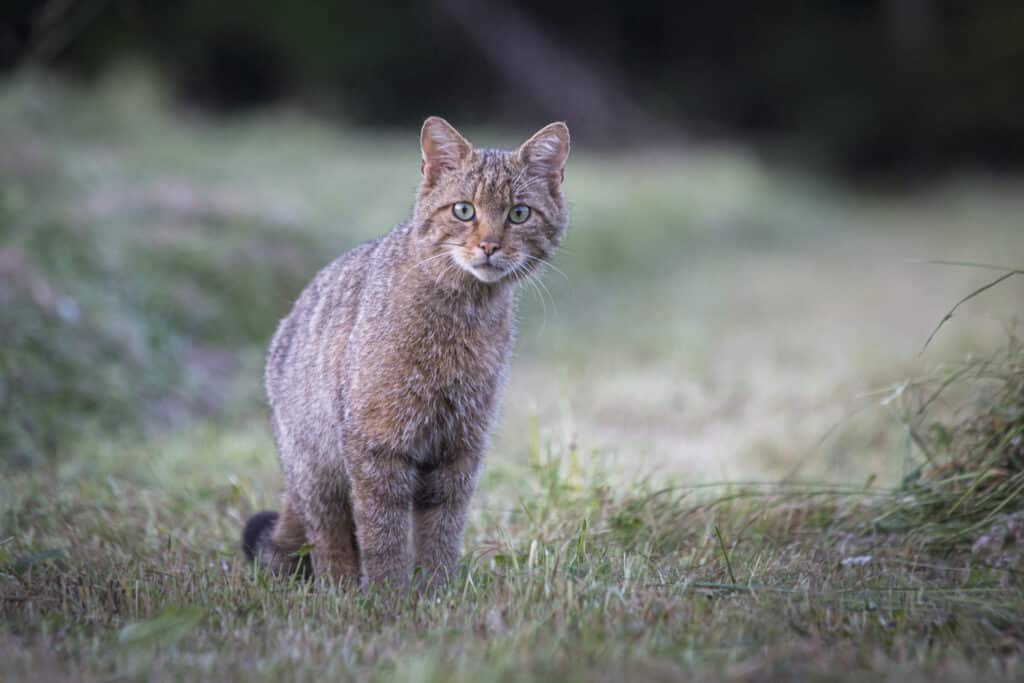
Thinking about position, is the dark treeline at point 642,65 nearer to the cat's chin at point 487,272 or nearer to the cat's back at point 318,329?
the cat's back at point 318,329

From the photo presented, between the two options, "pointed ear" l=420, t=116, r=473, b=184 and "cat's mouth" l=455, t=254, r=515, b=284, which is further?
"pointed ear" l=420, t=116, r=473, b=184

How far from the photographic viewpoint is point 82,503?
3.75 meters

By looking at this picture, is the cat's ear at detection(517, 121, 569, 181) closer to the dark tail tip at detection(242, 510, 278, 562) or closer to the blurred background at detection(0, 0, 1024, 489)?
the blurred background at detection(0, 0, 1024, 489)

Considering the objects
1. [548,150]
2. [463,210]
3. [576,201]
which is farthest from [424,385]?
[576,201]

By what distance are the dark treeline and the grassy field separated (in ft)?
19.2

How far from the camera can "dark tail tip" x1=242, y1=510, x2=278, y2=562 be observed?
134 inches

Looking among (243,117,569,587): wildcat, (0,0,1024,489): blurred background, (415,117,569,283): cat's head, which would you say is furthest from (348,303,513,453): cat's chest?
(0,0,1024,489): blurred background

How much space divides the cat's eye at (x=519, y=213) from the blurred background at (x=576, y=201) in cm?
82

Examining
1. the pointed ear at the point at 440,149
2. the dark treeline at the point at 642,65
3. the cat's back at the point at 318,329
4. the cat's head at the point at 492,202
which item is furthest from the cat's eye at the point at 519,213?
the dark treeline at the point at 642,65

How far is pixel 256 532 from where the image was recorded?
349 centimetres

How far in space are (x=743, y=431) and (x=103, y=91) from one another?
30.8 feet

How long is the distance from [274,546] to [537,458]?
3.15ft

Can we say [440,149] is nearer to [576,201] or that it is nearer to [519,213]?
[519,213]

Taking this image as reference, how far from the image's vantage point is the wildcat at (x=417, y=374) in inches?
124
